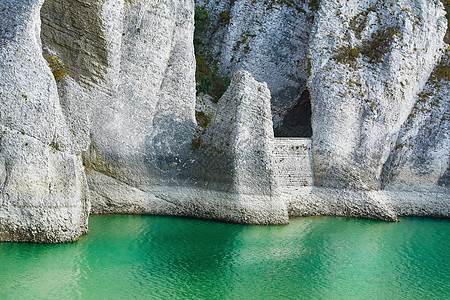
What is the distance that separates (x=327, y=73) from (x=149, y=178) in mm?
9286

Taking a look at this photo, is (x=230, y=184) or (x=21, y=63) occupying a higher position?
(x=21, y=63)

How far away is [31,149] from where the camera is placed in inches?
647

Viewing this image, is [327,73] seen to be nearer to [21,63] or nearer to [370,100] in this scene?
[370,100]

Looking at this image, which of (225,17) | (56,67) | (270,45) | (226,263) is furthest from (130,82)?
(225,17)

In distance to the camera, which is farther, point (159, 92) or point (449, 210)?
point (449, 210)

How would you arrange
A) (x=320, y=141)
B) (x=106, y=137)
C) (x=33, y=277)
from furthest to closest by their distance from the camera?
(x=320, y=141)
(x=106, y=137)
(x=33, y=277)

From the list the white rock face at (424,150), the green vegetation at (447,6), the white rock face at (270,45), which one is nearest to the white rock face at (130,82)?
the white rock face at (270,45)

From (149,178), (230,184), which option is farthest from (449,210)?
(149,178)

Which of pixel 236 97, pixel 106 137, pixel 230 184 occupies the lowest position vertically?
pixel 230 184

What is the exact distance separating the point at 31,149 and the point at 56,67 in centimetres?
504

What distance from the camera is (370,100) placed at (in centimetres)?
2533

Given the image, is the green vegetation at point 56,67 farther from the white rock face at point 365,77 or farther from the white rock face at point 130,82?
the white rock face at point 365,77

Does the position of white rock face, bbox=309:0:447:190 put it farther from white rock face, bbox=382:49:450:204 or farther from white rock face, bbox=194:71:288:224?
white rock face, bbox=194:71:288:224

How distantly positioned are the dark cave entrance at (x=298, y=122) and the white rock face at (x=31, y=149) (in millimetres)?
13864
